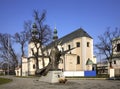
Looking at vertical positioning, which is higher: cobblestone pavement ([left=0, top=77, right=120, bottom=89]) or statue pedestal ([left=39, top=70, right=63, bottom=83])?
statue pedestal ([left=39, top=70, right=63, bottom=83])

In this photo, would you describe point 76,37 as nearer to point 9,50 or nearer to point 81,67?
point 81,67

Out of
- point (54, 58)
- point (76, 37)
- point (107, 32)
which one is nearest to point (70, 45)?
point (76, 37)

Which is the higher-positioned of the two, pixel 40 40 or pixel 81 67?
pixel 40 40

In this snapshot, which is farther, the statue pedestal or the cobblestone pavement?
the statue pedestal

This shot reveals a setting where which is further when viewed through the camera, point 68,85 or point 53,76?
point 53,76

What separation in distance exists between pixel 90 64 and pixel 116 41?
9.80 m

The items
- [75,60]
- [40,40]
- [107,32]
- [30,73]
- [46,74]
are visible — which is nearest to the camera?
[46,74]

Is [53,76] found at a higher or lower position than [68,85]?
higher

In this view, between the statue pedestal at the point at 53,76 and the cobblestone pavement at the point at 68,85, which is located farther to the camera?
the statue pedestal at the point at 53,76

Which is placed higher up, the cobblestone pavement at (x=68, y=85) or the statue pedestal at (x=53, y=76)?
the statue pedestal at (x=53, y=76)

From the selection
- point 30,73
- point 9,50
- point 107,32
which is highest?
point 107,32

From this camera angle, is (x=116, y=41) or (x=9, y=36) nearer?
(x=116, y=41)

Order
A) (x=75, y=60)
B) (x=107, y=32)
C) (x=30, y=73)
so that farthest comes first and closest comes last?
(x=30, y=73), (x=75, y=60), (x=107, y=32)

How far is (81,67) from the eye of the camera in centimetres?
6688
